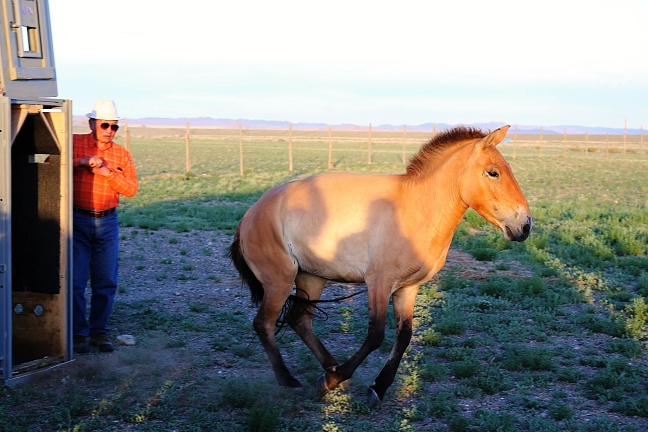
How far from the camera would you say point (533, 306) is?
8188mm

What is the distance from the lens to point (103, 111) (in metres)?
6.23

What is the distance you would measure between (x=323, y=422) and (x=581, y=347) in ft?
10.2

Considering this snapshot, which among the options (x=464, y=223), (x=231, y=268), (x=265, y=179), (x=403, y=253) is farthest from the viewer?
(x=265, y=179)

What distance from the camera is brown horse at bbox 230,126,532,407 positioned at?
208 inches

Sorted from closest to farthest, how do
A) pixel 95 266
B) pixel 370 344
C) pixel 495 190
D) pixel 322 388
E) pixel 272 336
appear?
pixel 495 190 < pixel 370 344 < pixel 322 388 < pixel 272 336 < pixel 95 266

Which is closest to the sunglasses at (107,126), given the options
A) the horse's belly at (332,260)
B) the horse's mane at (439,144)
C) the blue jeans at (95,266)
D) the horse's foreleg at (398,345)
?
the blue jeans at (95,266)

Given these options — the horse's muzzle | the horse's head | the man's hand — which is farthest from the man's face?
the horse's muzzle

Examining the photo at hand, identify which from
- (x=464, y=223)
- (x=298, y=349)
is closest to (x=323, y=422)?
(x=298, y=349)

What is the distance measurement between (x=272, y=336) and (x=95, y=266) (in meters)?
1.96

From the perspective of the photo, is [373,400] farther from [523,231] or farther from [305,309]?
[523,231]

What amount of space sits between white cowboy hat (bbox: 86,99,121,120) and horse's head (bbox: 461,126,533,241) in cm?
319

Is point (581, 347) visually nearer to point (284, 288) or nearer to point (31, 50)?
point (284, 288)

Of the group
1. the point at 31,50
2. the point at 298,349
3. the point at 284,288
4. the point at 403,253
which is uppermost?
the point at 31,50

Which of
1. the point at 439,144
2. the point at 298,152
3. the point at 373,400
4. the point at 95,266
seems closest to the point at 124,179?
the point at 95,266
